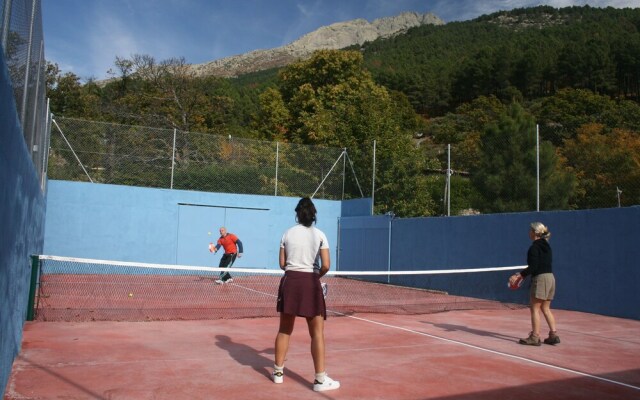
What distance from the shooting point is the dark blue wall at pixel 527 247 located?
10852 mm

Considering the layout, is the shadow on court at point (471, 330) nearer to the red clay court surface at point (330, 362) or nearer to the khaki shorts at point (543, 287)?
the red clay court surface at point (330, 362)

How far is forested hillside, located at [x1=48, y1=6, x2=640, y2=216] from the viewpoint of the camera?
53.6ft

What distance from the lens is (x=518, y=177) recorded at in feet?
50.9

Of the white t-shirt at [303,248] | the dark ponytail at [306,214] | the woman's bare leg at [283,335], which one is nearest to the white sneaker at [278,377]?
the woman's bare leg at [283,335]

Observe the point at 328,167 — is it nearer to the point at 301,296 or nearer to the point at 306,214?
the point at 306,214

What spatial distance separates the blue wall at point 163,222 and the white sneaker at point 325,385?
50.5 ft

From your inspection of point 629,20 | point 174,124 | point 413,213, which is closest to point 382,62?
point 629,20

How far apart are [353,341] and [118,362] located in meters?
3.04

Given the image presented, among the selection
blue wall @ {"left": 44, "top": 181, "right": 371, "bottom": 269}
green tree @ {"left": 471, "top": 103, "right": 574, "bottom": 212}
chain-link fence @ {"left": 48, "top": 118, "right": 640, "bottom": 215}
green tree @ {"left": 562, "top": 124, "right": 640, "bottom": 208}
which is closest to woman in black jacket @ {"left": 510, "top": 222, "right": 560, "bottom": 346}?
chain-link fence @ {"left": 48, "top": 118, "right": 640, "bottom": 215}

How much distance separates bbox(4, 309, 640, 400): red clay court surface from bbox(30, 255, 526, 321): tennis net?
3.02 ft

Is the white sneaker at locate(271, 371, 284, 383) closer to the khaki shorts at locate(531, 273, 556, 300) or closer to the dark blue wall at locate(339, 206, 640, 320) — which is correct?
the khaki shorts at locate(531, 273, 556, 300)

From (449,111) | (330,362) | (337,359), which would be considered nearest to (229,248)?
(337,359)

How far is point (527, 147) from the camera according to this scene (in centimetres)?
1514

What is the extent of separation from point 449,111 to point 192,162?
231 ft
